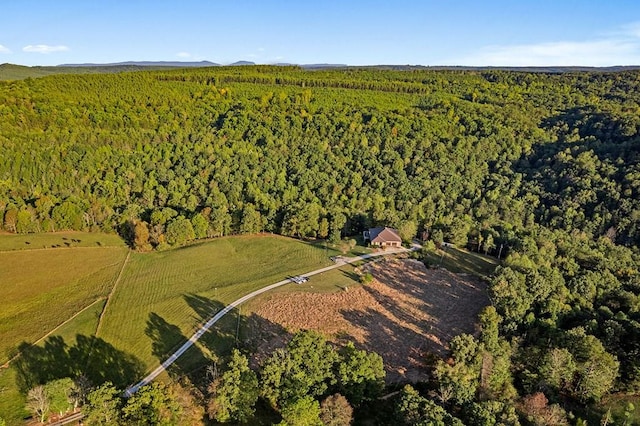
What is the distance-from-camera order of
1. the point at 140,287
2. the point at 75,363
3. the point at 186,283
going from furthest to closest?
the point at 186,283, the point at 140,287, the point at 75,363

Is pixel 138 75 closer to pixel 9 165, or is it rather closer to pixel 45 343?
pixel 9 165

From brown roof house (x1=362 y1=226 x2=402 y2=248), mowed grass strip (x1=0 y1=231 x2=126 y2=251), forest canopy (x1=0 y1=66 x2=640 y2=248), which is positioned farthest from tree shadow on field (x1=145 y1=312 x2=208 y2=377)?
brown roof house (x1=362 y1=226 x2=402 y2=248)

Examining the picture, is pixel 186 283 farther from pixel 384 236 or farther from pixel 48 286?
pixel 384 236

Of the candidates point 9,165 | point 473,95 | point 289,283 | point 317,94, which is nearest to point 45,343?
point 289,283

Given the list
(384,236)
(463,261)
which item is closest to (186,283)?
(384,236)

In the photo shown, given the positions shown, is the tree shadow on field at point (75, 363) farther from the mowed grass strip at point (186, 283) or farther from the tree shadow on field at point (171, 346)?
the tree shadow on field at point (171, 346)

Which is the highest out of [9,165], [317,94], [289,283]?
[317,94]
